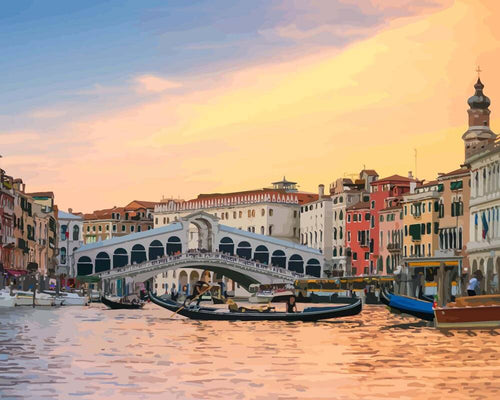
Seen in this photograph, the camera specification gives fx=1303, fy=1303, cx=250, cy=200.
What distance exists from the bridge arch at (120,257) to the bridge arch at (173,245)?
3882 millimetres

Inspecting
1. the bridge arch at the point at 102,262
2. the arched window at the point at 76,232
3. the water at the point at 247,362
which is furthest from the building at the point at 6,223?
the arched window at the point at 76,232

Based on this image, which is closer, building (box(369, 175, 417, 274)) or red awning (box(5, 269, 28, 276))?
red awning (box(5, 269, 28, 276))

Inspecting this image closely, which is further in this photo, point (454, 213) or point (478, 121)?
point (478, 121)

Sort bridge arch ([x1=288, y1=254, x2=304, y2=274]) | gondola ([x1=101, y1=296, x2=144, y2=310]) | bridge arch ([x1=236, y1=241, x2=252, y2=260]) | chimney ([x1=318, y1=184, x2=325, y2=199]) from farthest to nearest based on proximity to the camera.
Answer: chimney ([x1=318, y1=184, x2=325, y2=199]) → bridge arch ([x1=236, y1=241, x2=252, y2=260]) → bridge arch ([x1=288, y1=254, x2=304, y2=274]) → gondola ([x1=101, y1=296, x2=144, y2=310])

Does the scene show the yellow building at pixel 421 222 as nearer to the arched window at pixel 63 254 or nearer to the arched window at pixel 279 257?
the arched window at pixel 279 257

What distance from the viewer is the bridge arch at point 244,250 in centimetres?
10153

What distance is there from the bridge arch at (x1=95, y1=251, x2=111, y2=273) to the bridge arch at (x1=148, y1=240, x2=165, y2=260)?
12.5 ft

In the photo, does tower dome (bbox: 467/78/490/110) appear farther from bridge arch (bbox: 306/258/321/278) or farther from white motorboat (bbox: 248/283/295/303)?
bridge arch (bbox: 306/258/321/278)

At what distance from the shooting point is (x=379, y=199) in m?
94.4

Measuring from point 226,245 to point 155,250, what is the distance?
18.1 feet

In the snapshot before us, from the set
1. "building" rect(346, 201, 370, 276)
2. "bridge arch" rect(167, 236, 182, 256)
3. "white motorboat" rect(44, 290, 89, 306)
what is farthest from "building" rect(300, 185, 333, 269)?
"white motorboat" rect(44, 290, 89, 306)

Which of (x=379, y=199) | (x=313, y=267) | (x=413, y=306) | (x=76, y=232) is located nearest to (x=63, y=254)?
(x=76, y=232)

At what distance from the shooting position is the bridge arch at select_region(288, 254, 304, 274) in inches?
3981

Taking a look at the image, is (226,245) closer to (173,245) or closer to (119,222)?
(173,245)
